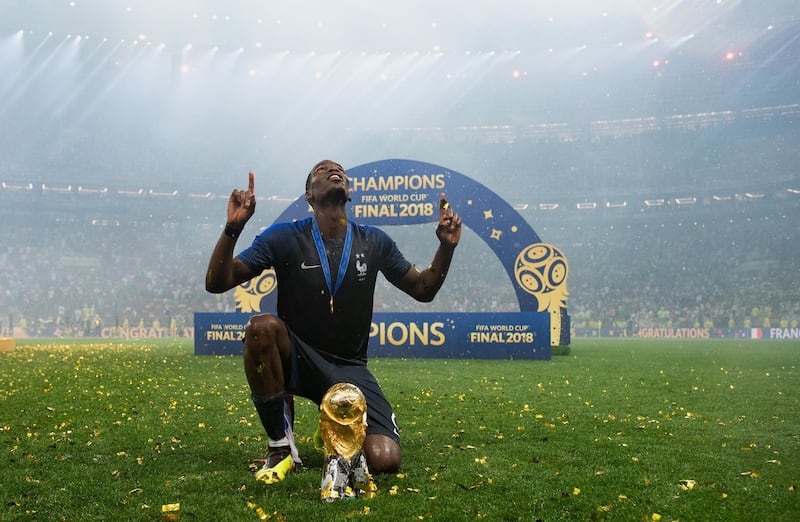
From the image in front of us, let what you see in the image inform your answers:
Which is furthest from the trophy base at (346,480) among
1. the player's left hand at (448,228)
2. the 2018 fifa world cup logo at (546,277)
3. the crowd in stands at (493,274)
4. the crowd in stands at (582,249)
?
the crowd in stands at (493,274)

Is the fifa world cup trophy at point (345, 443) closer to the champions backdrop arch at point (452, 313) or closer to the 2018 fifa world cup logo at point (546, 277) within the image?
the champions backdrop arch at point (452, 313)

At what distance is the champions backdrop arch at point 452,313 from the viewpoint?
12.8 meters

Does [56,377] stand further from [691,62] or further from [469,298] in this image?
[691,62]

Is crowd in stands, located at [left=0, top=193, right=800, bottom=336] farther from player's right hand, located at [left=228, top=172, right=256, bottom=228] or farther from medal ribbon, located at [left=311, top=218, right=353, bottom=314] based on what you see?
player's right hand, located at [left=228, top=172, right=256, bottom=228]

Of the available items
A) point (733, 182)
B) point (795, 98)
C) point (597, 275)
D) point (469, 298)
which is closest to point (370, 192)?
point (469, 298)

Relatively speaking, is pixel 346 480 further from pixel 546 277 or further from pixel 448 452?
pixel 546 277

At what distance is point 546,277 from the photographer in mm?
14125

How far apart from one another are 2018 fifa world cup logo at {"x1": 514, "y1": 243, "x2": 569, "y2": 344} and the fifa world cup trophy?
37.1 feet

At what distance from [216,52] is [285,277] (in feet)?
150

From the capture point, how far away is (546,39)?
45719mm

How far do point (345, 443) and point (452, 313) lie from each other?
10.1 meters

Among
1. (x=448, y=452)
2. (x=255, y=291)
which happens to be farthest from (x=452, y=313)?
(x=448, y=452)

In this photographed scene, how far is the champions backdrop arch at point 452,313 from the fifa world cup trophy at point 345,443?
9.78 metres

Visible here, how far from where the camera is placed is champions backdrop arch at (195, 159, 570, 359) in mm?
12829
